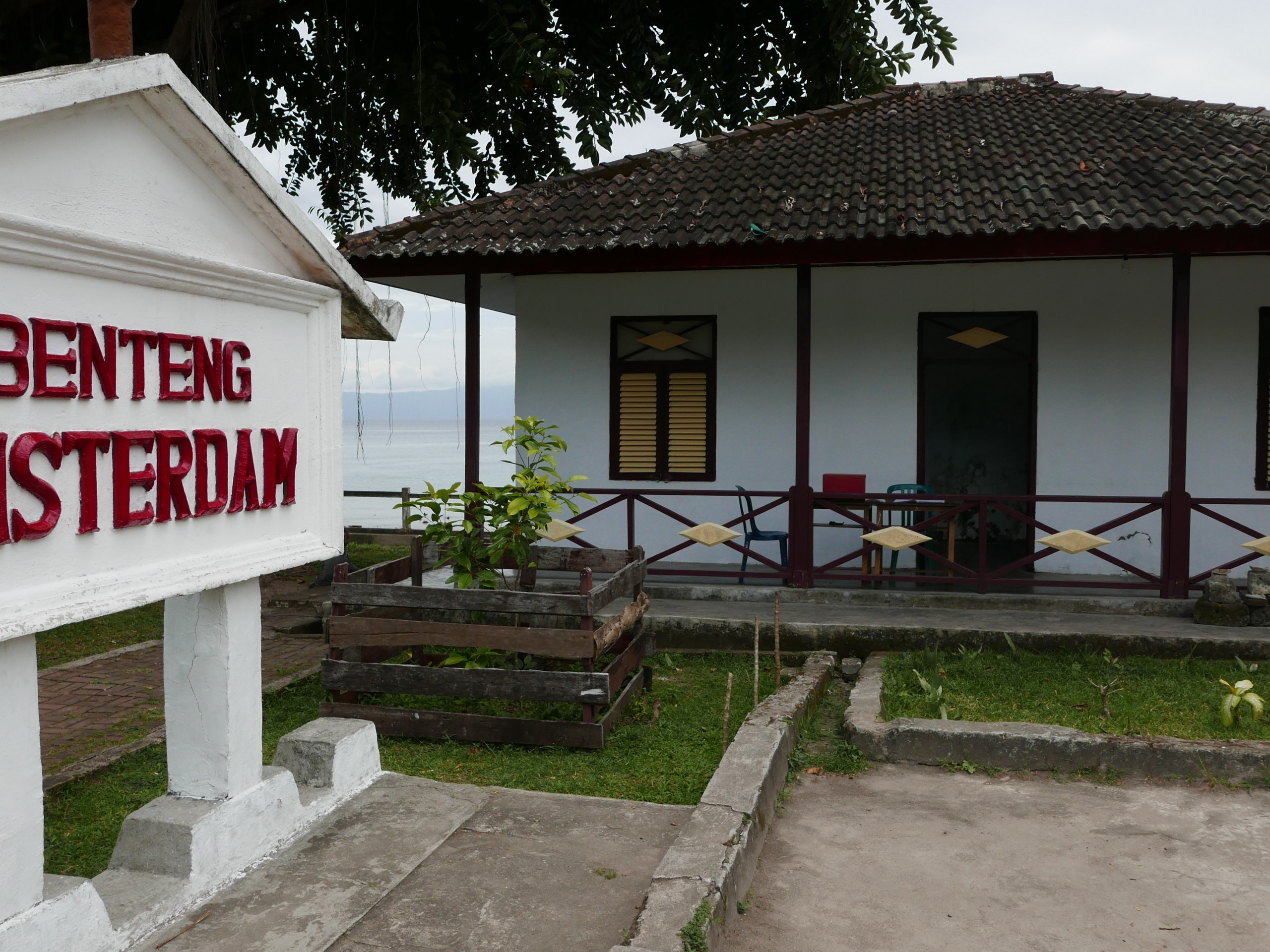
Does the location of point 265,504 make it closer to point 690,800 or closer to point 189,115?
point 189,115

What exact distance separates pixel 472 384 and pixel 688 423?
2273mm

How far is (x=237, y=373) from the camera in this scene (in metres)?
3.44

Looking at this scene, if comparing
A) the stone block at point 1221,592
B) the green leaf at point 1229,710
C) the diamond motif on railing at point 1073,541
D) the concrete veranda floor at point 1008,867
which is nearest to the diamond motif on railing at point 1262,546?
the stone block at point 1221,592

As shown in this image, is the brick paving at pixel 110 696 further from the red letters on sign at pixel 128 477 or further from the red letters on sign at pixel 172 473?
the red letters on sign at pixel 128 477

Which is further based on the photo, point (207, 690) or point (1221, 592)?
point (1221, 592)

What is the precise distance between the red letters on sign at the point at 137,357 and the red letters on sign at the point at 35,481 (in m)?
0.31

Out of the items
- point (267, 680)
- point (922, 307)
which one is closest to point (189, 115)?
point (267, 680)

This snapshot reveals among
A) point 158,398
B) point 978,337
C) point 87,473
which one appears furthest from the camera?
point 978,337

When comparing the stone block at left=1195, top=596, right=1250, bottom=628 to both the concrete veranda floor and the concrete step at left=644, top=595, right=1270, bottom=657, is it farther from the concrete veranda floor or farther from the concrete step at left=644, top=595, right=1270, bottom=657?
the concrete veranda floor

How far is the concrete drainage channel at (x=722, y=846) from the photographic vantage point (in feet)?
11.4

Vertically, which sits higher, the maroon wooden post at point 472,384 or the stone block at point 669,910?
the maroon wooden post at point 472,384

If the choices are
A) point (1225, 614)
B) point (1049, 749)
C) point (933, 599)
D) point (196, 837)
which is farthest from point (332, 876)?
point (1225, 614)

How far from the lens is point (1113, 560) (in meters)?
8.79

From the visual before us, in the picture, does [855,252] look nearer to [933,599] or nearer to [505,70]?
[933,599]
